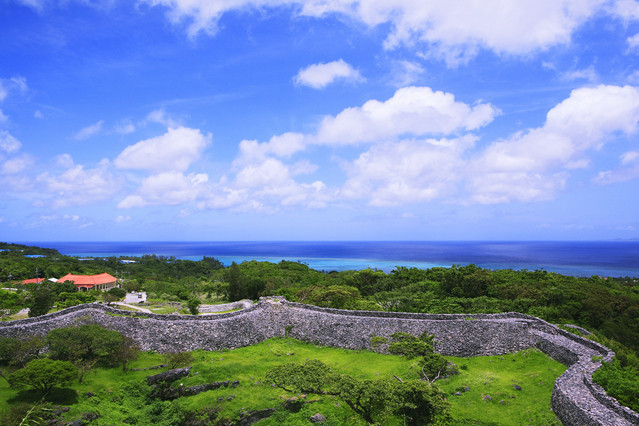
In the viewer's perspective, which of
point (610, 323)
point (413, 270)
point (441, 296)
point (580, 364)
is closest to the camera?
point (580, 364)

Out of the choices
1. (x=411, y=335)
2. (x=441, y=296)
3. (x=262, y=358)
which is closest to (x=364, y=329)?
(x=411, y=335)

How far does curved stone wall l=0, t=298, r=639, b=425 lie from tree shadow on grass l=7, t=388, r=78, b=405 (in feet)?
19.4

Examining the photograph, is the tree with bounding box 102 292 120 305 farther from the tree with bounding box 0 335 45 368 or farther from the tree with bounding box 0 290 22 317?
the tree with bounding box 0 335 45 368

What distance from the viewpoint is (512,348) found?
893 inches

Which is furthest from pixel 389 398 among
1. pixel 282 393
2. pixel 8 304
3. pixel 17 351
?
pixel 8 304

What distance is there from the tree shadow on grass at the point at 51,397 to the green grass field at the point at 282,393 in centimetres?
4

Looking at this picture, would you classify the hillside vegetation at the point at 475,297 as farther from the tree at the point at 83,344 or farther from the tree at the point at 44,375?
the tree at the point at 44,375

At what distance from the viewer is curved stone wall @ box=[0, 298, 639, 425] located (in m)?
22.0

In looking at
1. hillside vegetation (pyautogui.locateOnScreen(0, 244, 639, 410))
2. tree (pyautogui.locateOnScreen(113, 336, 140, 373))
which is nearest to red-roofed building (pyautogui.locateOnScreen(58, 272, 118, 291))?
hillside vegetation (pyautogui.locateOnScreen(0, 244, 639, 410))

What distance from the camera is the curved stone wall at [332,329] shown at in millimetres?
22047

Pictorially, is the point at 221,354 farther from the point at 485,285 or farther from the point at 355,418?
the point at 485,285

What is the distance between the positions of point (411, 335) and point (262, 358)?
32.8ft

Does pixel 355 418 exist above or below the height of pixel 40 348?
below

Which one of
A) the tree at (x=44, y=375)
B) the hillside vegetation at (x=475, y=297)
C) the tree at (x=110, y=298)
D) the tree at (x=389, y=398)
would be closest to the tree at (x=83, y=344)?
the tree at (x=44, y=375)
